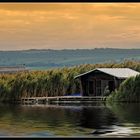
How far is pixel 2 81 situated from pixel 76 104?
1.58m

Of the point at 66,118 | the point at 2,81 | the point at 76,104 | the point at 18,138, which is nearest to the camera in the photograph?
the point at 18,138

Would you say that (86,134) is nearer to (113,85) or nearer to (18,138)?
(18,138)

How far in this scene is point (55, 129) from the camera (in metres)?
7.05

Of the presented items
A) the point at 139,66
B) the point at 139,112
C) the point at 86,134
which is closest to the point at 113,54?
the point at 139,66

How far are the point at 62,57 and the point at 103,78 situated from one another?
2.16 m

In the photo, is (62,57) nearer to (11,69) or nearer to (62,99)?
(11,69)

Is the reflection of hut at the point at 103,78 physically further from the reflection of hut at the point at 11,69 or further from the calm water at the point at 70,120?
the reflection of hut at the point at 11,69

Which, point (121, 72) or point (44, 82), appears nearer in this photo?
point (121, 72)

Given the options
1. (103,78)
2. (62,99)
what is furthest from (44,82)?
(103,78)

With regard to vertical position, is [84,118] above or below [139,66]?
below

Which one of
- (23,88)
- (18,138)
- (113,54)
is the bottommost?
(18,138)

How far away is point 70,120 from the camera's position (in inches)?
295

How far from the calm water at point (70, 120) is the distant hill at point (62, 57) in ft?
2.67

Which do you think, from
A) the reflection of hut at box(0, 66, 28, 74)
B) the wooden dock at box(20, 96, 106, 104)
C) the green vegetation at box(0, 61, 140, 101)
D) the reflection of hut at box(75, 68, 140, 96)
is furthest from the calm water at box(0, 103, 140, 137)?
the reflection of hut at box(0, 66, 28, 74)
